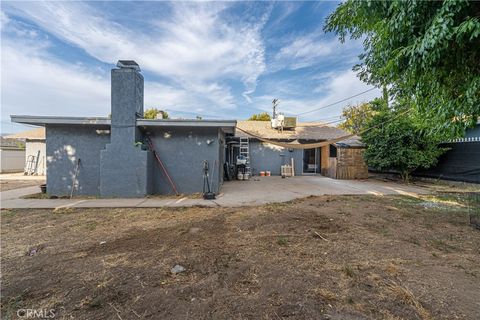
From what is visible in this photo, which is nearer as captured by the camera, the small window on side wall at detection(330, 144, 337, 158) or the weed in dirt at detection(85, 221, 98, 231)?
the weed in dirt at detection(85, 221, 98, 231)

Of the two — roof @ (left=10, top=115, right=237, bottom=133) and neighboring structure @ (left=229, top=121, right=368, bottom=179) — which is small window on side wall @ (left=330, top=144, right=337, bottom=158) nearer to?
neighboring structure @ (left=229, top=121, right=368, bottom=179)

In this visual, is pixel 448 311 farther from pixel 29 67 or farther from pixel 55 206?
pixel 29 67

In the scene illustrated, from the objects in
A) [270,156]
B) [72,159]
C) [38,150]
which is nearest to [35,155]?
[38,150]

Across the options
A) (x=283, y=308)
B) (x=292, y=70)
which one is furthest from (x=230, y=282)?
(x=292, y=70)

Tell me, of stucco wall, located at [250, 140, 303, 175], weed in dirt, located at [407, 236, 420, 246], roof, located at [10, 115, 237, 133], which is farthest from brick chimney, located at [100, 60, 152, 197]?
stucco wall, located at [250, 140, 303, 175]

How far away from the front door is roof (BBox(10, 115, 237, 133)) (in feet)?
34.3

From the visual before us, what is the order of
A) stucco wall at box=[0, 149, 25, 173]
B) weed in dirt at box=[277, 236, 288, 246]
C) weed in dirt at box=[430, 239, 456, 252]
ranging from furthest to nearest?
stucco wall at box=[0, 149, 25, 173] → weed in dirt at box=[277, 236, 288, 246] → weed in dirt at box=[430, 239, 456, 252]

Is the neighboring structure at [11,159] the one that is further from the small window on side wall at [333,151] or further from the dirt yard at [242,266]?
the small window on side wall at [333,151]

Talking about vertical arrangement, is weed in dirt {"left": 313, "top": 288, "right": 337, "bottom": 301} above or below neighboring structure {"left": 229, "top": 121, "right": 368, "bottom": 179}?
below

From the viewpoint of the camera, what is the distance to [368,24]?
3.96m

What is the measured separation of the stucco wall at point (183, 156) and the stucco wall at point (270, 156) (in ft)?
24.5

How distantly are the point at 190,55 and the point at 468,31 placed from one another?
8.80 meters

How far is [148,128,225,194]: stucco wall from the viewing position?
Answer: 787 cm

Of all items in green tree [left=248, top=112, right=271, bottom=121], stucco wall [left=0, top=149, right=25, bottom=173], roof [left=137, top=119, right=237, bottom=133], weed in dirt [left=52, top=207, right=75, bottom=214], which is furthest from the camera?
green tree [left=248, top=112, right=271, bottom=121]
